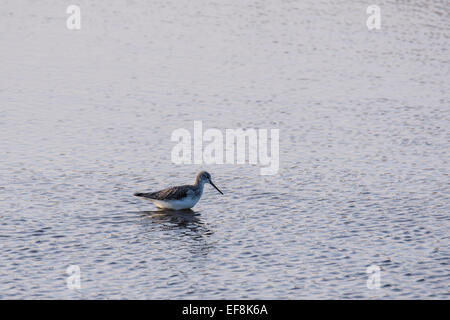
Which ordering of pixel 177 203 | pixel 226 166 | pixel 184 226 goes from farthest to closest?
pixel 226 166 → pixel 177 203 → pixel 184 226

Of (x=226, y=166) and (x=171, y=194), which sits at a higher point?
(x=226, y=166)

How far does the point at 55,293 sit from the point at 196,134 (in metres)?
15.3

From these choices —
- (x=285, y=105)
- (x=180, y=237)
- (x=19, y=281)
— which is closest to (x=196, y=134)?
(x=285, y=105)

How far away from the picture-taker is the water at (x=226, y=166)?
74.0 feet

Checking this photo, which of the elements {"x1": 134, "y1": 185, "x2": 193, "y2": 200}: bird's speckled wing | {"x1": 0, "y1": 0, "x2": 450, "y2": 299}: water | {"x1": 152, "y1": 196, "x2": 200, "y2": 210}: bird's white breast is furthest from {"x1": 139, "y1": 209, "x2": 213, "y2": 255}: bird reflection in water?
{"x1": 134, "y1": 185, "x2": 193, "y2": 200}: bird's speckled wing

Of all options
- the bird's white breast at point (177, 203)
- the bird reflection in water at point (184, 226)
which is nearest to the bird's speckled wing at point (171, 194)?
the bird's white breast at point (177, 203)

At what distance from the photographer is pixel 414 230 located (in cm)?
2556

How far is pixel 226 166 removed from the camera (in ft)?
105

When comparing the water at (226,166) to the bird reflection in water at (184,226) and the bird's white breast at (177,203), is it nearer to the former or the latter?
the bird reflection in water at (184,226)

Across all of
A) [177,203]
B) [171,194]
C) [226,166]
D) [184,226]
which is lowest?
[184,226]

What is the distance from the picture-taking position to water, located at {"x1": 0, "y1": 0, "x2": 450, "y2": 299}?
22547 millimetres

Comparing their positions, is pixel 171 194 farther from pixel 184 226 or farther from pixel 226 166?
pixel 226 166

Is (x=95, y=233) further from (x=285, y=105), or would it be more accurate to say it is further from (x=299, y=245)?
(x=285, y=105)

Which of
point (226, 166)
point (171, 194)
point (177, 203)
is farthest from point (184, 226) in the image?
point (226, 166)
